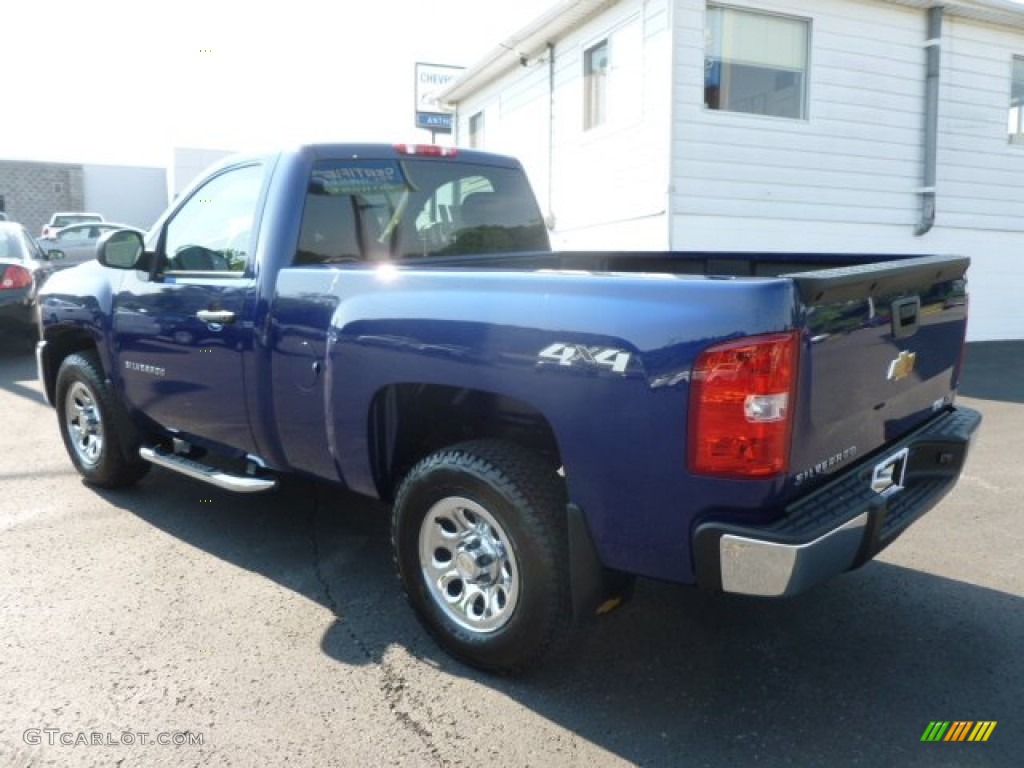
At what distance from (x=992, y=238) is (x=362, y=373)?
1176cm

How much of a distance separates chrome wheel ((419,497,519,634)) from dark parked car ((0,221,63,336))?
8.82m

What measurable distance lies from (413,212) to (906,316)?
7.28ft

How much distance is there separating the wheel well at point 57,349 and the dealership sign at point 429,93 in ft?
50.6

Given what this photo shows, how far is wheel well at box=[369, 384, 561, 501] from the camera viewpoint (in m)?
3.10

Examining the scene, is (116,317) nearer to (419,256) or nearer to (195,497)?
(195,497)

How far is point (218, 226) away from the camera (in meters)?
4.11

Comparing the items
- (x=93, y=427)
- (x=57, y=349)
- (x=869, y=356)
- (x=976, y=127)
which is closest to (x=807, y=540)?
(x=869, y=356)

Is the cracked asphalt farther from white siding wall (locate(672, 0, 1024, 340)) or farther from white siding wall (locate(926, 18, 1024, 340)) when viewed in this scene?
white siding wall (locate(926, 18, 1024, 340))

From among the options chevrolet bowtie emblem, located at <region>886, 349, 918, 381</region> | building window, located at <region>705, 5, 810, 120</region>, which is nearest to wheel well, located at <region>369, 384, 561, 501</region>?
chevrolet bowtie emblem, located at <region>886, 349, 918, 381</region>

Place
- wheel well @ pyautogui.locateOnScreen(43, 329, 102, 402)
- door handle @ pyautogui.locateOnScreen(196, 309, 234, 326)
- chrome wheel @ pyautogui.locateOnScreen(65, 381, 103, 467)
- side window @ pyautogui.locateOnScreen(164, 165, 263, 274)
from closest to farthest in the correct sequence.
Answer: door handle @ pyautogui.locateOnScreen(196, 309, 234, 326) < side window @ pyautogui.locateOnScreen(164, 165, 263, 274) < chrome wheel @ pyautogui.locateOnScreen(65, 381, 103, 467) < wheel well @ pyautogui.locateOnScreen(43, 329, 102, 402)

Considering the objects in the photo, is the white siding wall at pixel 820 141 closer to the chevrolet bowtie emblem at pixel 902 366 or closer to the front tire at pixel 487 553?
the chevrolet bowtie emblem at pixel 902 366

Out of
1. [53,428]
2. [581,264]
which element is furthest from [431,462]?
[53,428]

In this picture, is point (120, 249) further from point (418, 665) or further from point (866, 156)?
point (866, 156)

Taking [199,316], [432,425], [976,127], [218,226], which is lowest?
[432,425]
